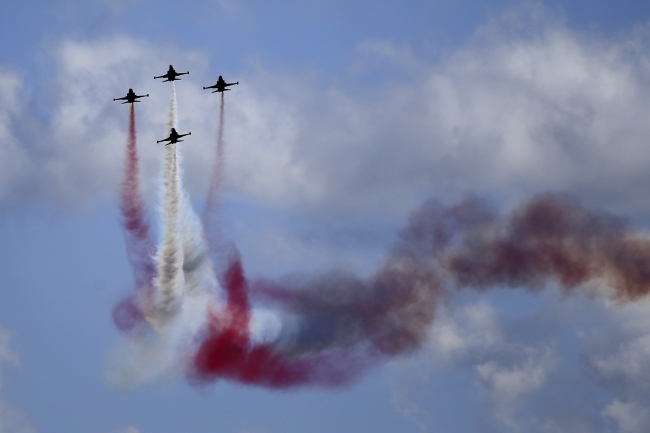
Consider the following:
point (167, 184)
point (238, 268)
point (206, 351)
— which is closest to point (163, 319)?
point (206, 351)

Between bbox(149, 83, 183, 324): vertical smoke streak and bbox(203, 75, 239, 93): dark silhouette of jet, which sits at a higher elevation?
bbox(203, 75, 239, 93): dark silhouette of jet

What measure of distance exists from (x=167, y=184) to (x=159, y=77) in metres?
11.4

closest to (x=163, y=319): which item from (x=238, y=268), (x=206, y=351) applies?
(x=206, y=351)

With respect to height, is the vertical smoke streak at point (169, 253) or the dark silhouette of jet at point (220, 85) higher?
the dark silhouette of jet at point (220, 85)

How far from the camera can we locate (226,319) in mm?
56156

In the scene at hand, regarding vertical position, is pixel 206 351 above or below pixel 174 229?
below

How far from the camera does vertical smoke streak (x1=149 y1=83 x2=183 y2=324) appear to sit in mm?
55281

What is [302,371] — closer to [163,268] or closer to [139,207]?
[163,268]

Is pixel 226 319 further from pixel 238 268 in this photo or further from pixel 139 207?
pixel 139 207

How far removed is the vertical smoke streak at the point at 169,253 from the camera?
5528 cm

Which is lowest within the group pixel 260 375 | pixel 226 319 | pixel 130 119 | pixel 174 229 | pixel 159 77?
pixel 260 375

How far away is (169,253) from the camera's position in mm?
55250

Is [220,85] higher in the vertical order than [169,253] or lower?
higher

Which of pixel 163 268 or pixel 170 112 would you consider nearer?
pixel 163 268
